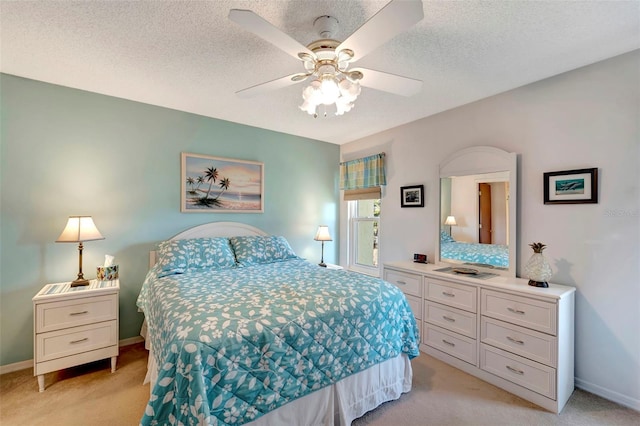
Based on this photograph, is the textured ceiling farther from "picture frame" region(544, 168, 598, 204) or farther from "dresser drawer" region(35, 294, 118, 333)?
"dresser drawer" region(35, 294, 118, 333)

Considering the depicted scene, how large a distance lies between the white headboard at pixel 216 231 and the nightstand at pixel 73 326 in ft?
2.12

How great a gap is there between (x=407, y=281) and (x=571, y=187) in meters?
1.57

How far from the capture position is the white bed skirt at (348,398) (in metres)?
1.54

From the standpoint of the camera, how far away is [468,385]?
7.26 feet

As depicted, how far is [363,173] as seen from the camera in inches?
159

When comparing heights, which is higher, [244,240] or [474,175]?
[474,175]

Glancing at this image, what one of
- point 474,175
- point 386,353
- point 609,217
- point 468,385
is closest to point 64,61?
point 386,353

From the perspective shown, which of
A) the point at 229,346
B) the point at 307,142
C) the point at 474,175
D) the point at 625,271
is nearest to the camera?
the point at 229,346

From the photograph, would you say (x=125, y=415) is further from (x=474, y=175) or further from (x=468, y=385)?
(x=474, y=175)

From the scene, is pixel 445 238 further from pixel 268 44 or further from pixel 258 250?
pixel 268 44

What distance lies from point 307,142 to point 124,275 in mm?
2802

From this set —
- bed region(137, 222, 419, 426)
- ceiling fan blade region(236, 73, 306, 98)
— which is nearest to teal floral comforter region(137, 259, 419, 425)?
bed region(137, 222, 419, 426)

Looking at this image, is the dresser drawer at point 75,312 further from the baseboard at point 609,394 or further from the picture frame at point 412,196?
the baseboard at point 609,394

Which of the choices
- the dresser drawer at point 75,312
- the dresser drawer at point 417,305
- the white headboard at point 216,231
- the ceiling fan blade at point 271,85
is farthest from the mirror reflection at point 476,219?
the dresser drawer at point 75,312
